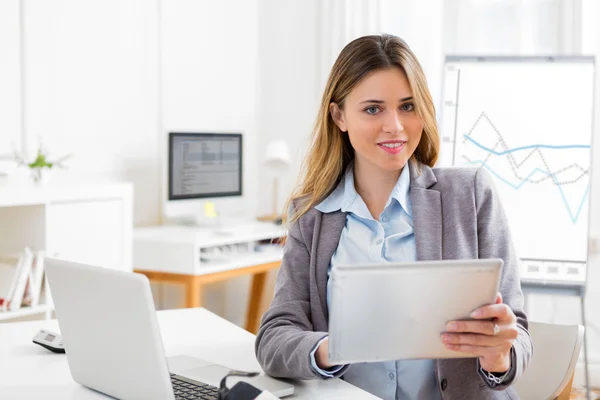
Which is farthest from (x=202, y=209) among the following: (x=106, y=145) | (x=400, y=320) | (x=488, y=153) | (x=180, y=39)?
(x=400, y=320)

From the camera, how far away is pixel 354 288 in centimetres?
112

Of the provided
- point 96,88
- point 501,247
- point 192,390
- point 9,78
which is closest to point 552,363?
point 501,247

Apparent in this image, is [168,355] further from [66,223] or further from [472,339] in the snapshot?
[66,223]

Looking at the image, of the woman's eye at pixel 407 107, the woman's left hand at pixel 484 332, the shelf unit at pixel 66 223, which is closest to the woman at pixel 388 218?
the woman's eye at pixel 407 107

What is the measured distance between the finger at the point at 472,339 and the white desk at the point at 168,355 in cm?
24

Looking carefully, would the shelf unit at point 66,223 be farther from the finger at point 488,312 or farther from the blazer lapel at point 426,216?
the finger at point 488,312

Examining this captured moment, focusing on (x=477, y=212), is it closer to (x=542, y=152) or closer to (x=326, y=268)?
(x=326, y=268)

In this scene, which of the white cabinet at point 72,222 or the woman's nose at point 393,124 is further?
the white cabinet at point 72,222

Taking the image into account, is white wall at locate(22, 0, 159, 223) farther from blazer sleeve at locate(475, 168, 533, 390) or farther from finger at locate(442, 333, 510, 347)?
finger at locate(442, 333, 510, 347)

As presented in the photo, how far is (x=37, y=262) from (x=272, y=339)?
1.83m

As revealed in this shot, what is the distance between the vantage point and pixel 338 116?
1.73 meters

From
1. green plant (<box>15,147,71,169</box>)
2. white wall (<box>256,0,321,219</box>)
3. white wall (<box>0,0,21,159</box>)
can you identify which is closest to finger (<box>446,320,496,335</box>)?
green plant (<box>15,147,71,169</box>)

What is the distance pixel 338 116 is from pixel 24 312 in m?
1.81

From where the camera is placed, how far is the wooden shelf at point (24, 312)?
289 cm
